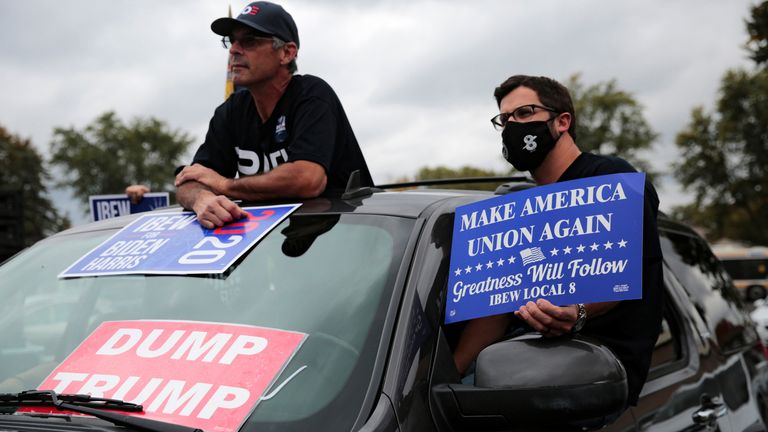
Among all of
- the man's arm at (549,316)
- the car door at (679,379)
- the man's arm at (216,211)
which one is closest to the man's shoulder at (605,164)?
the man's arm at (549,316)

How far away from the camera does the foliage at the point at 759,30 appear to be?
81.8 ft

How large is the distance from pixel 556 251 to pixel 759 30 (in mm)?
25319

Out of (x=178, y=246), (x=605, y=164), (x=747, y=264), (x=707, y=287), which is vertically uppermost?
(x=605, y=164)

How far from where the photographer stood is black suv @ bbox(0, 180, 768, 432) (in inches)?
79.1

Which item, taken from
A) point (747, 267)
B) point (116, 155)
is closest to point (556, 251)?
point (747, 267)

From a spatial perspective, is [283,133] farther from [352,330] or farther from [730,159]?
[730,159]

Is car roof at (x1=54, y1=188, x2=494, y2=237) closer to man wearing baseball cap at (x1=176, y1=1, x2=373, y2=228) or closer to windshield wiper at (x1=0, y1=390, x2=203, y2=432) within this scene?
man wearing baseball cap at (x1=176, y1=1, x2=373, y2=228)

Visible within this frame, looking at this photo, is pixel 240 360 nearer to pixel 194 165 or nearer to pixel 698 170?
pixel 194 165

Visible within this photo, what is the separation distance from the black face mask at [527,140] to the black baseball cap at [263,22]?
1137 mm

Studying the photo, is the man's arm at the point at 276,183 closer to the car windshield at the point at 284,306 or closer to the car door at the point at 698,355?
the car windshield at the point at 284,306

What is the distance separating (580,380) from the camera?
201 centimetres

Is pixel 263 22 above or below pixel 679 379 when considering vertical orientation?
above

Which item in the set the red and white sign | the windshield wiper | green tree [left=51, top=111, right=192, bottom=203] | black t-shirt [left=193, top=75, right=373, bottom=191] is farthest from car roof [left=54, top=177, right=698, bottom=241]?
green tree [left=51, top=111, right=192, bottom=203]

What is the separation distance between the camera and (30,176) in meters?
55.5
